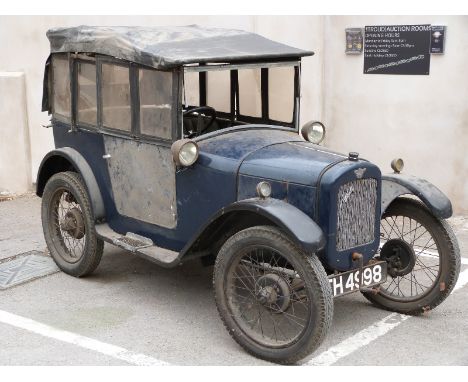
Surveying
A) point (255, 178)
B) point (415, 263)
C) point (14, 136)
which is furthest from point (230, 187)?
point (14, 136)

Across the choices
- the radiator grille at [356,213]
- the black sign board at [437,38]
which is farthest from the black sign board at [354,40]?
the radiator grille at [356,213]

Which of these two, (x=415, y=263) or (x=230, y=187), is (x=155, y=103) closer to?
(x=230, y=187)

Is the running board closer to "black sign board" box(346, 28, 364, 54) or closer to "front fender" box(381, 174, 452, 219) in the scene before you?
"front fender" box(381, 174, 452, 219)

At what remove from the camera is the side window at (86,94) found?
19.6 ft

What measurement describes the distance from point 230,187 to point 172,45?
1175mm

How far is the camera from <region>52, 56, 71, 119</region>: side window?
246 inches

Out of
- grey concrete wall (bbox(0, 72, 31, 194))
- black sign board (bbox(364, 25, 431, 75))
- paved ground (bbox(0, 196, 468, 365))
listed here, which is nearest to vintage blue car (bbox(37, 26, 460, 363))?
paved ground (bbox(0, 196, 468, 365))

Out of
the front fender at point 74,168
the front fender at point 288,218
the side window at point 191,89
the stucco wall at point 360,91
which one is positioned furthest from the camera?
the stucco wall at point 360,91

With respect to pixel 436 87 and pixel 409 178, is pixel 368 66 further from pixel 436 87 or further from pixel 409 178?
pixel 409 178

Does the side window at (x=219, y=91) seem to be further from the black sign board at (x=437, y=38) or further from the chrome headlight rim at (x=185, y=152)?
the black sign board at (x=437, y=38)

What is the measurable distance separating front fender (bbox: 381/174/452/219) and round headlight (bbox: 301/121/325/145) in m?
Result: 0.74

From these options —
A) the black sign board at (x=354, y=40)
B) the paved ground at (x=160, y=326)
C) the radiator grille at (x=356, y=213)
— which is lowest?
the paved ground at (x=160, y=326)

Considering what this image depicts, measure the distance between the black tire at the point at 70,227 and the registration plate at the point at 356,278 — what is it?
2.15 m

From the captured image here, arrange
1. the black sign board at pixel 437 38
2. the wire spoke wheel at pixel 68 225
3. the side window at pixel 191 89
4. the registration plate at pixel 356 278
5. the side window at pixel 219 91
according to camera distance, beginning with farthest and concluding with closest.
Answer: the black sign board at pixel 437 38 → the wire spoke wheel at pixel 68 225 → the side window at pixel 219 91 → the side window at pixel 191 89 → the registration plate at pixel 356 278
